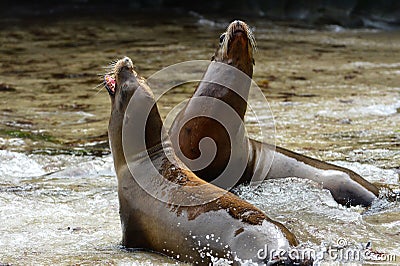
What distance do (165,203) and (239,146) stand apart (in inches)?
58.0

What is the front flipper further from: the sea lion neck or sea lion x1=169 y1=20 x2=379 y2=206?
the sea lion neck

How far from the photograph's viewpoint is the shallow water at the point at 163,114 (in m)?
4.48

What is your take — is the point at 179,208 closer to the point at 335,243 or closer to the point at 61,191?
the point at 335,243

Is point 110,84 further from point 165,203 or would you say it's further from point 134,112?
point 165,203

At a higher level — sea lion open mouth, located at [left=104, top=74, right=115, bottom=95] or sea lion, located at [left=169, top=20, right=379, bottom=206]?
sea lion open mouth, located at [left=104, top=74, right=115, bottom=95]

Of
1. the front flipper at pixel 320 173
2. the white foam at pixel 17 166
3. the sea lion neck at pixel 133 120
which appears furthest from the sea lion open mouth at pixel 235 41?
the white foam at pixel 17 166

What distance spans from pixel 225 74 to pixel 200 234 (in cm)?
200

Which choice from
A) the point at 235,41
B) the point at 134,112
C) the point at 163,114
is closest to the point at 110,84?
the point at 134,112

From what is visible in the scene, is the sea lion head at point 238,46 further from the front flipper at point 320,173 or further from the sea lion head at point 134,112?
the sea lion head at point 134,112

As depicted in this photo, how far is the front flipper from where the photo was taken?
543 centimetres

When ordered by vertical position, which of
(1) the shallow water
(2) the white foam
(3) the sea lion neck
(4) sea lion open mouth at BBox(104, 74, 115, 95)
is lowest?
(2) the white foam

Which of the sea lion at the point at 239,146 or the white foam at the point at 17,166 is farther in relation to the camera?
the white foam at the point at 17,166

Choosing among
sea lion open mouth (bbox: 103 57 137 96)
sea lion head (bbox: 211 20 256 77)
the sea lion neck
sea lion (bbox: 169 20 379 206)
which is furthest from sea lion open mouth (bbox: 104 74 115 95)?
sea lion head (bbox: 211 20 256 77)

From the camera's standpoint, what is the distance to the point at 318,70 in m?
11.5
